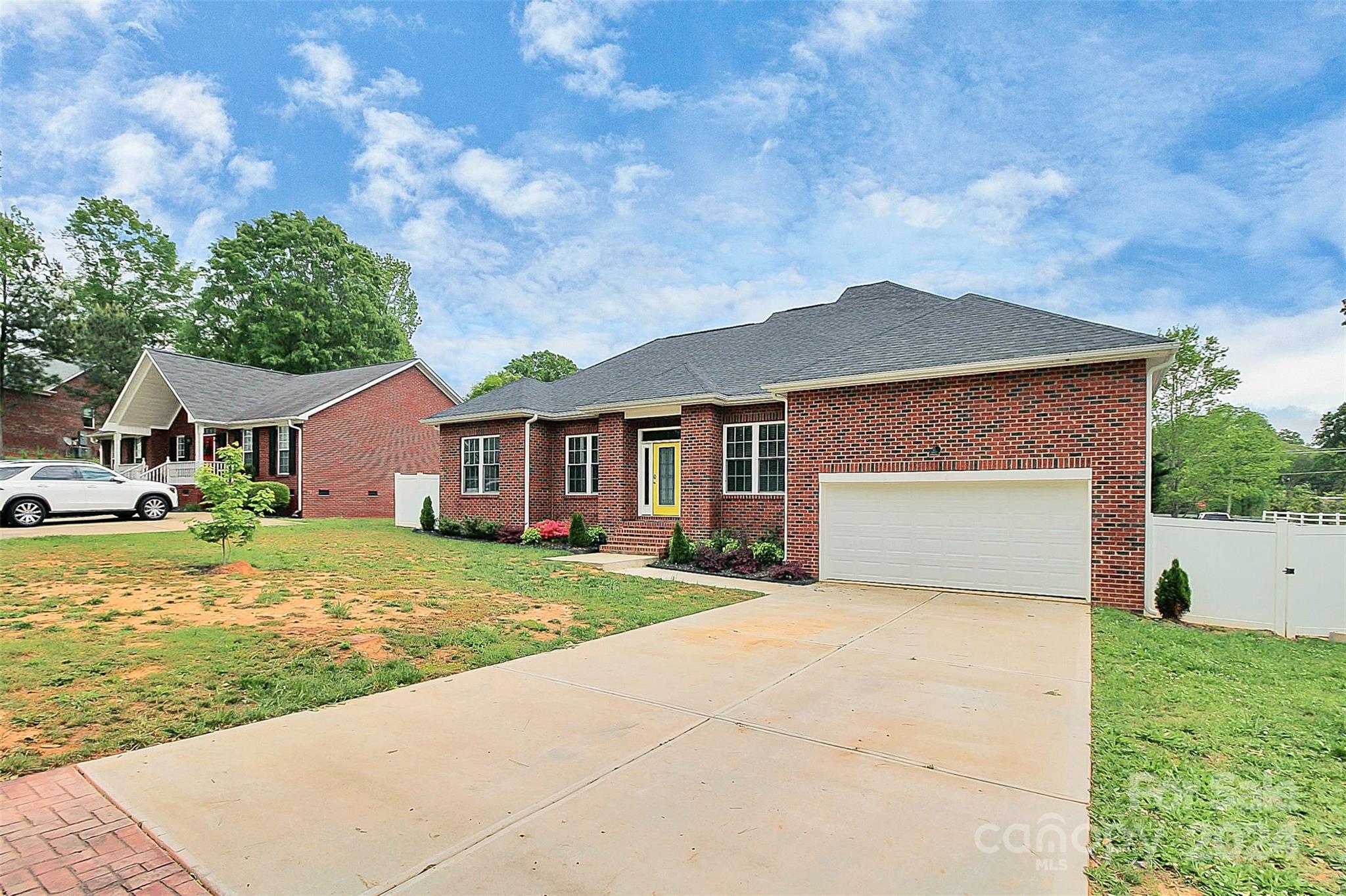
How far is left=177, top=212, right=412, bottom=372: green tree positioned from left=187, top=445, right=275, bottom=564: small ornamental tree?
29.4 metres

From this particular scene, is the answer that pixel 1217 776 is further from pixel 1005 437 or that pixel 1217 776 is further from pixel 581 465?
pixel 581 465

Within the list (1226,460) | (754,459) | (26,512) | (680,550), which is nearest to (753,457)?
(754,459)

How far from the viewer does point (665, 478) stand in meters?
15.8

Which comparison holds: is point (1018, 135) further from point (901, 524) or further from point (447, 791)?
point (447, 791)

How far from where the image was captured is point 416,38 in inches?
533

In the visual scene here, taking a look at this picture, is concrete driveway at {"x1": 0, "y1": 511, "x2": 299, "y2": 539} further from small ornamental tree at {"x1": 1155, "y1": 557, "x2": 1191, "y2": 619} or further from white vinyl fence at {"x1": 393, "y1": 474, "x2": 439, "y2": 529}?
small ornamental tree at {"x1": 1155, "y1": 557, "x2": 1191, "y2": 619}

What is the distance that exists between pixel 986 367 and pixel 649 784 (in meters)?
8.78

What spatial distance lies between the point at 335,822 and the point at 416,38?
1533cm

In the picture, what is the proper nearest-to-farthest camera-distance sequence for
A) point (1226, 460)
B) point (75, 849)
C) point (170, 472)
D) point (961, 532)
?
point (75, 849), point (961, 532), point (170, 472), point (1226, 460)

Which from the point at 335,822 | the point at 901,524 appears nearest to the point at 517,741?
the point at 335,822

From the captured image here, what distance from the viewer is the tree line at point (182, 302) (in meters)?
32.8

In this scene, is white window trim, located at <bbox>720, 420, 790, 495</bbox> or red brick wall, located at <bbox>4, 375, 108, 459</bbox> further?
red brick wall, located at <bbox>4, 375, 108, 459</bbox>

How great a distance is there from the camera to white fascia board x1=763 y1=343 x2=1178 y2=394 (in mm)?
8938

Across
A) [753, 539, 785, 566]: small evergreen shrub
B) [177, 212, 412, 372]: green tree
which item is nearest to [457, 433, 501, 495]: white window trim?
[753, 539, 785, 566]: small evergreen shrub
